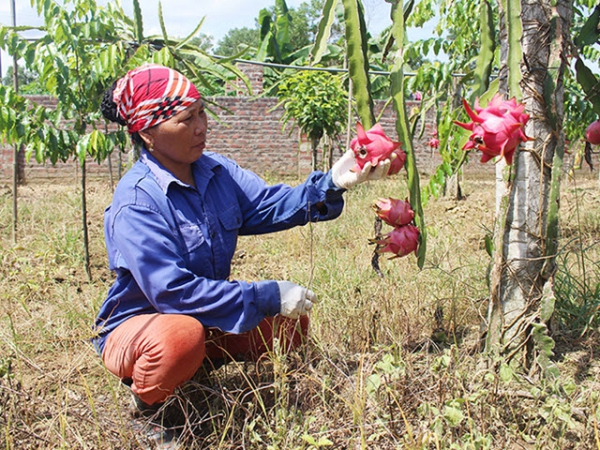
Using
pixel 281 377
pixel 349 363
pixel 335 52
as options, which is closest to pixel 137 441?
pixel 281 377

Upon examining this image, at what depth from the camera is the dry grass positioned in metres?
1.79

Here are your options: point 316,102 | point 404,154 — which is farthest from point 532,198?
point 316,102

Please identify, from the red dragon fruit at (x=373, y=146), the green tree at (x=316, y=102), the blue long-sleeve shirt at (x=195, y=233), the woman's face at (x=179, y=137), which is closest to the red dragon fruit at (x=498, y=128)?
the red dragon fruit at (x=373, y=146)

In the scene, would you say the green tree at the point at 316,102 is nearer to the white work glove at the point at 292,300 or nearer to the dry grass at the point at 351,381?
the dry grass at the point at 351,381

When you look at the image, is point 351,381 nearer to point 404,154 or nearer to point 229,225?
point 229,225

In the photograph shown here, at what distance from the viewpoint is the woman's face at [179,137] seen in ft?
6.70

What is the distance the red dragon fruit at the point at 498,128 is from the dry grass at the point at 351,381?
672 millimetres

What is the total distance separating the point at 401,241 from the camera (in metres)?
1.86

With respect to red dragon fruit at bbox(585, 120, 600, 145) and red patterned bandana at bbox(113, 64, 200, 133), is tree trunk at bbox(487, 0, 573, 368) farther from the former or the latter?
red patterned bandana at bbox(113, 64, 200, 133)

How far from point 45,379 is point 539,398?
1.87m

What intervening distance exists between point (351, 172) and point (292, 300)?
0.47 meters

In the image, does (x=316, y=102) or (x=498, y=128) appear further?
(x=316, y=102)

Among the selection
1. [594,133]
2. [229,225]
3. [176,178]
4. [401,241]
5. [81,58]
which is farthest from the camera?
[81,58]

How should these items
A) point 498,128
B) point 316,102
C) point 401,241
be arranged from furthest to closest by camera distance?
point 316,102, point 401,241, point 498,128
